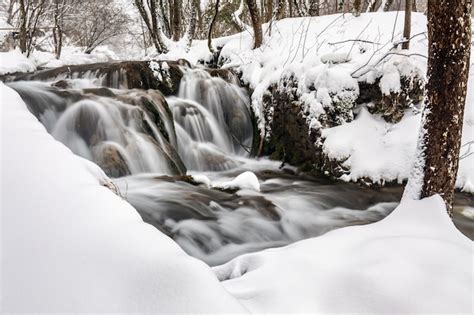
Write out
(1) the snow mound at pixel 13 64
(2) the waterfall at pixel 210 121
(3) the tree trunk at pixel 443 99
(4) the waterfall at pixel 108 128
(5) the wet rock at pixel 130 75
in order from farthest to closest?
(1) the snow mound at pixel 13 64 → (5) the wet rock at pixel 130 75 → (2) the waterfall at pixel 210 121 → (4) the waterfall at pixel 108 128 → (3) the tree trunk at pixel 443 99

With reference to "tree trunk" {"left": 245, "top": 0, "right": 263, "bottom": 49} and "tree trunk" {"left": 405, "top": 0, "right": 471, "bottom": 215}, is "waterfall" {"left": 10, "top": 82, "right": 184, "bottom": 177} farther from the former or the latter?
"tree trunk" {"left": 245, "top": 0, "right": 263, "bottom": 49}

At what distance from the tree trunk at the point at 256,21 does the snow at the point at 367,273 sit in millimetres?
7369

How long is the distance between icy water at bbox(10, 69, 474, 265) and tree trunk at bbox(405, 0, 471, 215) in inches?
64.9

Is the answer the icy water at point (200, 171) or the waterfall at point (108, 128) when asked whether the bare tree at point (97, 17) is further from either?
the waterfall at point (108, 128)

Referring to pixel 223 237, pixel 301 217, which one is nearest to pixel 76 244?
pixel 223 237

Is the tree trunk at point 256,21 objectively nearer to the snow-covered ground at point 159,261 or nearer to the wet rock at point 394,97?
the wet rock at point 394,97

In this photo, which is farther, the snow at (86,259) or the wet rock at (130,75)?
the wet rock at (130,75)

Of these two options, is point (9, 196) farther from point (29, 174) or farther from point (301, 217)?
point (301, 217)

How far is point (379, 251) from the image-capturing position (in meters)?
1.87

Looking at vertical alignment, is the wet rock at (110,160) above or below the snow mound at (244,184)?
above

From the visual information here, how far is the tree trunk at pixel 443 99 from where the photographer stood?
2211 millimetres

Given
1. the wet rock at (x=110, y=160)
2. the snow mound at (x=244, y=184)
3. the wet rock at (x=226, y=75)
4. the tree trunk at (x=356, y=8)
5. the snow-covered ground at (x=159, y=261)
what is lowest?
the snow mound at (x=244, y=184)

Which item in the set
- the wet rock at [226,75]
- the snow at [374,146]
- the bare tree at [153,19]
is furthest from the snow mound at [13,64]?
the snow at [374,146]

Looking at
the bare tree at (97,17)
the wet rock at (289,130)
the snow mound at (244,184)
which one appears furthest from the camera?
the bare tree at (97,17)
